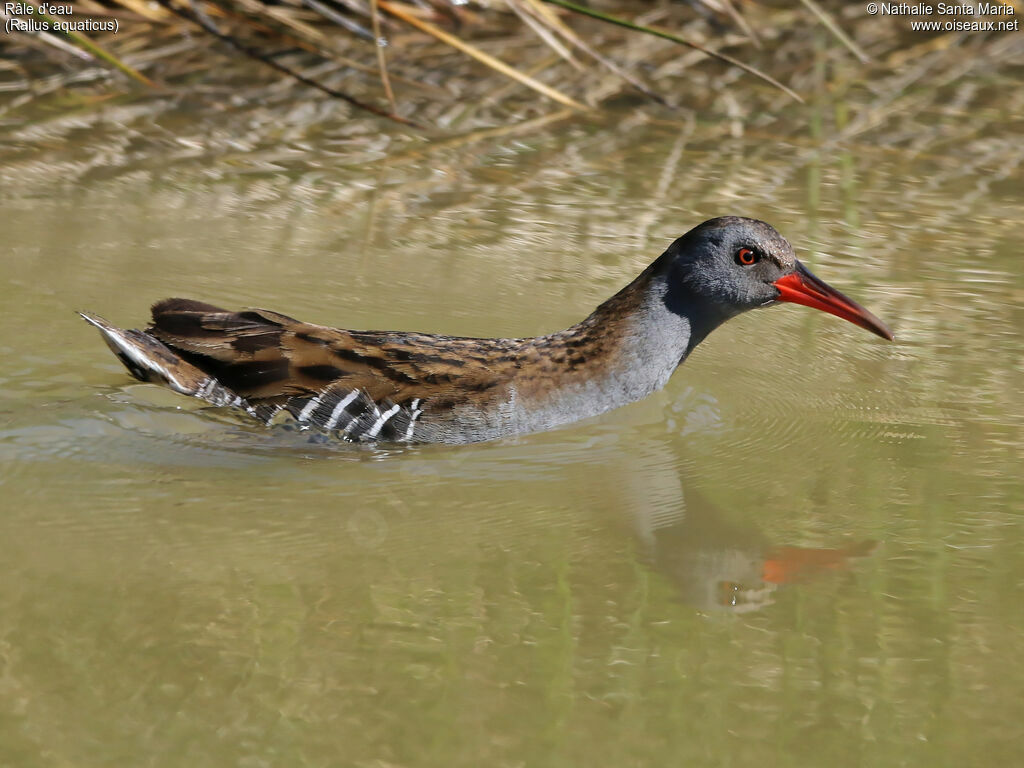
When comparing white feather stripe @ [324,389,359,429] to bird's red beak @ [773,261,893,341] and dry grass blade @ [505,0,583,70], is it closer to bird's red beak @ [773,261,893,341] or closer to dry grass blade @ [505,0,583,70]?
bird's red beak @ [773,261,893,341]

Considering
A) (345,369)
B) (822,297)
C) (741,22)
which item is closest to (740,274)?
(822,297)

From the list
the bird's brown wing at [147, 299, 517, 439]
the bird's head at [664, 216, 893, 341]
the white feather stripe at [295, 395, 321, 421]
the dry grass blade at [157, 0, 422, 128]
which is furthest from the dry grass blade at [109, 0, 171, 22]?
the bird's head at [664, 216, 893, 341]

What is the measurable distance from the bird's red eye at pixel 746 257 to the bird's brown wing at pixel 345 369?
0.86 m

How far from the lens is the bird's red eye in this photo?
202 inches

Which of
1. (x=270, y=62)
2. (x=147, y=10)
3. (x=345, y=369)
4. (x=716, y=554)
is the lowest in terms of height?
(x=716, y=554)

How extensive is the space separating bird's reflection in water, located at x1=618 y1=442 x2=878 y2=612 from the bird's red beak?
954mm

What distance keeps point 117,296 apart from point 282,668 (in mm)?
2977

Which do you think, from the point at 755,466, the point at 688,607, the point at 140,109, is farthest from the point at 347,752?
the point at 140,109

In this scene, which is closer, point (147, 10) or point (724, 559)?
point (724, 559)

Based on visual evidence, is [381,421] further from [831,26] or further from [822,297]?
[831,26]

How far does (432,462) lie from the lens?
4859mm

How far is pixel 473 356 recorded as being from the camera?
5.11m

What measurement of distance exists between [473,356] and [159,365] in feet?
3.61

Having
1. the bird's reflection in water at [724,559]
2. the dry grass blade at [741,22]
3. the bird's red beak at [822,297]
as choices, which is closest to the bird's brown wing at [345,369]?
the bird's reflection in water at [724,559]
